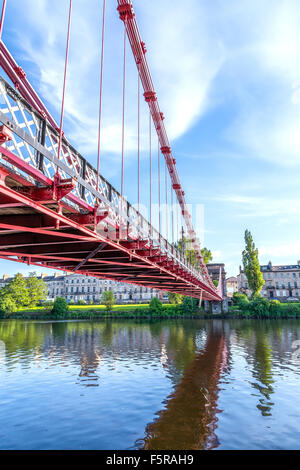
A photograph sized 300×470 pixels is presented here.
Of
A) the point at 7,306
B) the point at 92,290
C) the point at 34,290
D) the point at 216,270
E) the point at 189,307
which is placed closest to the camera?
the point at 189,307

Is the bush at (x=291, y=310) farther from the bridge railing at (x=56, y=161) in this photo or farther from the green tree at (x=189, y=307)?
the bridge railing at (x=56, y=161)

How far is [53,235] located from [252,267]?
76852 millimetres

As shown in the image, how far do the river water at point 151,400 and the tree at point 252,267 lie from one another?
5406cm

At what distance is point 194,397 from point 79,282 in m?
108

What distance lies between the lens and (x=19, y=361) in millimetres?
23516

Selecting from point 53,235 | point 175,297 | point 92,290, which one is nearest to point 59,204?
point 53,235

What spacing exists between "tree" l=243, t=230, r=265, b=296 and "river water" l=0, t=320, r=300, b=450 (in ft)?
177

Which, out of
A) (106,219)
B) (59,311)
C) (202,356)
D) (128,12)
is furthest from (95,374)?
(59,311)

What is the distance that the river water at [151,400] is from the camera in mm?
10384

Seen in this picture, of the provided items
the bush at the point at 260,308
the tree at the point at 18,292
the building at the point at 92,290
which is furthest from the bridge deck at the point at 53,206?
the building at the point at 92,290

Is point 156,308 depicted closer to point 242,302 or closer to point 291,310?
point 242,302

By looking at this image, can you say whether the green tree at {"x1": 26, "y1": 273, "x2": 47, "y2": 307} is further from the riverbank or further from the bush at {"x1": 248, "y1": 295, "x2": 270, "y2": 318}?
the bush at {"x1": 248, "y1": 295, "x2": 270, "y2": 318}

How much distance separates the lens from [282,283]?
9500 centimetres
